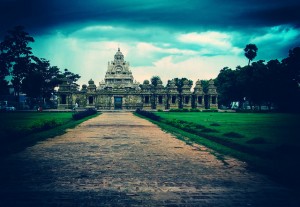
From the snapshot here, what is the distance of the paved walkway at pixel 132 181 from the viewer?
5934 millimetres

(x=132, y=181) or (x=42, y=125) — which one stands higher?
(x=42, y=125)

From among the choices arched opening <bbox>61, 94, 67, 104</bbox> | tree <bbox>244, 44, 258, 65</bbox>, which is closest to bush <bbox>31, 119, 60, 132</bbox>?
arched opening <bbox>61, 94, 67, 104</bbox>

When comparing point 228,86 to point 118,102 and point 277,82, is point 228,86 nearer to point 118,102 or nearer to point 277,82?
point 277,82

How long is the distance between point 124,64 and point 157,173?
8358 centimetres

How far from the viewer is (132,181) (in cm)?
737

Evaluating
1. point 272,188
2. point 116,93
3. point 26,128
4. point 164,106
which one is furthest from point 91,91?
point 272,188

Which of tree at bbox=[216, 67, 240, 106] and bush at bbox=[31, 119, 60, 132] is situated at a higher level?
tree at bbox=[216, 67, 240, 106]

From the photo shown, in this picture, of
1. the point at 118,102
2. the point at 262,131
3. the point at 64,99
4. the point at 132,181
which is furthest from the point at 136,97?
the point at 132,181

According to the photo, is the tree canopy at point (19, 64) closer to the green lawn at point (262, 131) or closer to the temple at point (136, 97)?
the temple at point (136, 97)

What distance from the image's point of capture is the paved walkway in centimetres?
593

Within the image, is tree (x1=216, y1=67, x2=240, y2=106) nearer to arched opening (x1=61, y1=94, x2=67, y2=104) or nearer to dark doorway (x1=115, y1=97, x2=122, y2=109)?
dark doorway (x1=115, y1=97, x2=122, y2=109)

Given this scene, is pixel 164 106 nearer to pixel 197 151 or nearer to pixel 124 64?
pixel 124 64

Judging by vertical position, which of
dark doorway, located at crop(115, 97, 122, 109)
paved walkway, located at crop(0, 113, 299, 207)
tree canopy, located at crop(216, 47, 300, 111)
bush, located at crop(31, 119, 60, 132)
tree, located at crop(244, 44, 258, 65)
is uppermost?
tree, located at crop(244, 44, 258, 65)

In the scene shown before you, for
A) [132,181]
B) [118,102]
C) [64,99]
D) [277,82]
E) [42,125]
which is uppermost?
[277,82]
